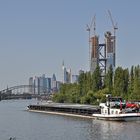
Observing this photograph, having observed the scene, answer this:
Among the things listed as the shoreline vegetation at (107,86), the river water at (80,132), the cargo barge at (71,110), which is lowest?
the river water at (80,132)

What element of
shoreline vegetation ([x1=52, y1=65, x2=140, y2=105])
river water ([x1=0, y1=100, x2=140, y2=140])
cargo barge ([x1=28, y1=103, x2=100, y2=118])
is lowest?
river water ([x1=0, y1=100, x2=140, y2=140])

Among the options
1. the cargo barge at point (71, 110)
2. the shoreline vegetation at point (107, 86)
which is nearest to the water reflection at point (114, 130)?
the cargo barge at point (71, 110)

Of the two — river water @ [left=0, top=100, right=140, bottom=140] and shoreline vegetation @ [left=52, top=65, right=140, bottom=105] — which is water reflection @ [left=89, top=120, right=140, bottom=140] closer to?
river water @ [left=0, top=100, right=140, bottom=140]

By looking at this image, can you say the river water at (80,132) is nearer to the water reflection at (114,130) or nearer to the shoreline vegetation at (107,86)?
the water reflection at (114,130)

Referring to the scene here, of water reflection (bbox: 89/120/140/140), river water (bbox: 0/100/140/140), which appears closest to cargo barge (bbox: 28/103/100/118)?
water reflection (bbox: 89/120/140/140)

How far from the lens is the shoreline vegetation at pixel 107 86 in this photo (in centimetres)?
14196

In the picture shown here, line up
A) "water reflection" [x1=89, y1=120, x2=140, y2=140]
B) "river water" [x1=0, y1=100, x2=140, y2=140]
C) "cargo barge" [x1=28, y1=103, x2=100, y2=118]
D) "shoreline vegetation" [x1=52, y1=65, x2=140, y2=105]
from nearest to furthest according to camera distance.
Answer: "river water" [x1=0, y1=100, x2=140, y2=140], "water reflection" [x1=89, y1=120, x2=140, y2=140], "cargo barge" [x1=28, y1=103, x2=100, y2=118], "shoreline vegetation" [x1=52, y1=65, x2=140, y2=105]

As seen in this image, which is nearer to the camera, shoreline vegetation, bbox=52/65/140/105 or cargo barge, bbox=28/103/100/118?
cargo barge, bbox=28/103/100/118

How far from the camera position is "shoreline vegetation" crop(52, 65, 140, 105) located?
141962 mm

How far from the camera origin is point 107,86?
155500 millimetres

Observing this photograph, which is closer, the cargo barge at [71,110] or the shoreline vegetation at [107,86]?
the cargo barge at [71,110]

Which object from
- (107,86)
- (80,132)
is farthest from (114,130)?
(107,86)

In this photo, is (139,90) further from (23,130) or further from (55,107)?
(23,130)

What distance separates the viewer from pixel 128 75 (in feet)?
481
